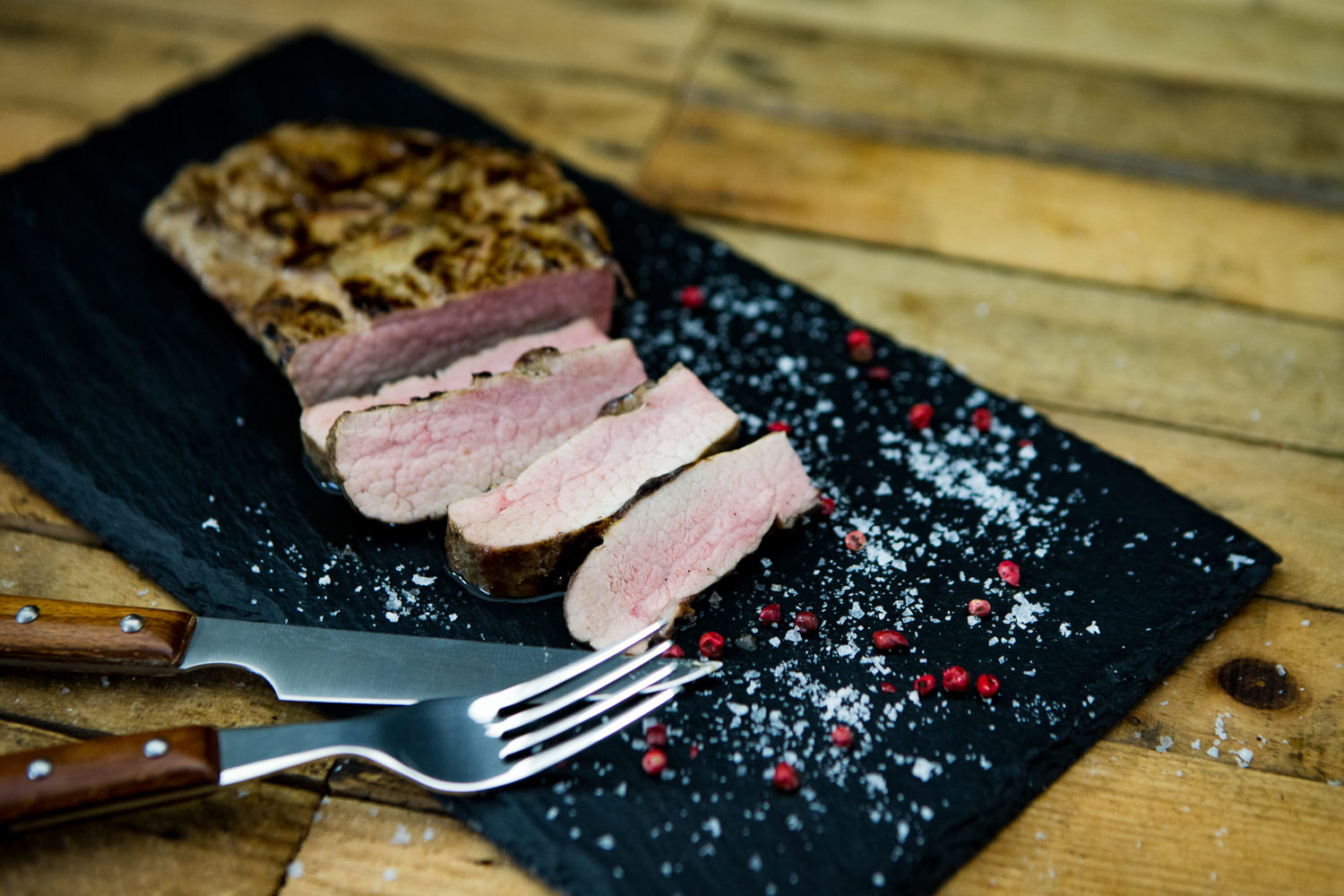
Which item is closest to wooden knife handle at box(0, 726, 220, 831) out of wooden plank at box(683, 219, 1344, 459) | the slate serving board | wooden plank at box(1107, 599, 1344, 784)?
the slate serving board

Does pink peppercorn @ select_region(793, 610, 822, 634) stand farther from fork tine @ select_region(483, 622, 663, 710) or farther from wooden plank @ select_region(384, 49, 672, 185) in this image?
wooden plank @ select_region(384, 49, 672, 185)

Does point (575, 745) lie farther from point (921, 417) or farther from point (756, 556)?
point (921, 417)

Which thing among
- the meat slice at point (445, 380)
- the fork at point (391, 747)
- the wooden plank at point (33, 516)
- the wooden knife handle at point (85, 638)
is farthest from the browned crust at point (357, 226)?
the fork at point (391, 747)

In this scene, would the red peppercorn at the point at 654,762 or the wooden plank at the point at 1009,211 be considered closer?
the red peppercorn at the point at 654,762

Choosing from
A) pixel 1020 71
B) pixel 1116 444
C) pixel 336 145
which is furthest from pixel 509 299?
pixel 1020 71

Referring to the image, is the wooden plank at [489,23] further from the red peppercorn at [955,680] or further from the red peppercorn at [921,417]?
the red peppercorn at [955,680]

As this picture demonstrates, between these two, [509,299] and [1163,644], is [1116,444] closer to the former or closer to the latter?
[1163,644]

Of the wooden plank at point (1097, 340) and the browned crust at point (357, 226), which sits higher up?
the browned crust at point (357, 226)
